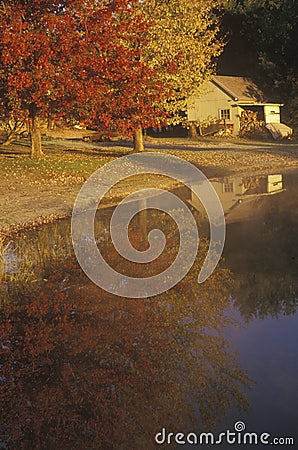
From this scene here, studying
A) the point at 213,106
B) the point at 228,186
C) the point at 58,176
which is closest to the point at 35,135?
the point at 58,176

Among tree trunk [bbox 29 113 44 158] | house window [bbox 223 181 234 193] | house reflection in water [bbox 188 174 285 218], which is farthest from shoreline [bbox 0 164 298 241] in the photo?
tree trunk [bbox 29 113 44 158]

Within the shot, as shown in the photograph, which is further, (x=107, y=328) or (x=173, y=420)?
(x=107, y=328)

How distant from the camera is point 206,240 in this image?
11.4 metres

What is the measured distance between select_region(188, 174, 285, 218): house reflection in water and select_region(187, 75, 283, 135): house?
3046 centimetres

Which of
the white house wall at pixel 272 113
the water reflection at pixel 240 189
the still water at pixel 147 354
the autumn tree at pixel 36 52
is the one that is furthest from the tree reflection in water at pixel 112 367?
the white house wall at pixel 272 113

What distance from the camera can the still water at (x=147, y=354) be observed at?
466 cm

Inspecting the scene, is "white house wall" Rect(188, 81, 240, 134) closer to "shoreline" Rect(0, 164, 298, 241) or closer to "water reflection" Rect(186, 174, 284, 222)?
"water reflection" Rect(186, 174, 284, 222)

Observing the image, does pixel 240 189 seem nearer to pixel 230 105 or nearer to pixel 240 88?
pixel 230 105

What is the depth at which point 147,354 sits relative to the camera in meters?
6.03

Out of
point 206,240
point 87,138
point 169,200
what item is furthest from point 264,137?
point 206,240

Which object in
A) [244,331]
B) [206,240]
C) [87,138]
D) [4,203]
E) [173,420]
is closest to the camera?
[173,420]

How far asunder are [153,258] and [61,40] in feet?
52.2

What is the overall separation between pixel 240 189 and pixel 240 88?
3759 centimetres

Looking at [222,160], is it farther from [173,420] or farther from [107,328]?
[173,420]
